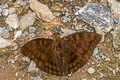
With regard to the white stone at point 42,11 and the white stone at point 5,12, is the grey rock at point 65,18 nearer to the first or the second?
the white stone at point 42,11

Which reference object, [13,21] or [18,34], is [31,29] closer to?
[18,34]

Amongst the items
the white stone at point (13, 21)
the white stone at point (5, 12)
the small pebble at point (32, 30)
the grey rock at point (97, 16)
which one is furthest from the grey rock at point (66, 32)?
the white stone at point (5, 12)

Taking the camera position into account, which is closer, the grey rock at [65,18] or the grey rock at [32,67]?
the grey rock at [32,67]

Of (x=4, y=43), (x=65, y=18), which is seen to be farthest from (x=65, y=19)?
(x=4, y=43)

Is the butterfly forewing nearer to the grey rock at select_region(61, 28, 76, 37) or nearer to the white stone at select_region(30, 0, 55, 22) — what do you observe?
the grey rock at select_region(61, 28, 76, 37)

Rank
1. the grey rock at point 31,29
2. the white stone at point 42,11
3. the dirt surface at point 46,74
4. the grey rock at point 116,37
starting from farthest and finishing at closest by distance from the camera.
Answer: the white stone at point 42,11
the grey rock at point 31,29
the grey rock at point 116,37
the dirt surface at point 46,74

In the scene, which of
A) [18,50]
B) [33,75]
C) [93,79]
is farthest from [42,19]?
[93,79]

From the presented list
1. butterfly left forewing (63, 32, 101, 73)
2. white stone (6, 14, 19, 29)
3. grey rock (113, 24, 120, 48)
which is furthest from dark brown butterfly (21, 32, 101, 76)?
white stone (6, 14, 19, 29)
